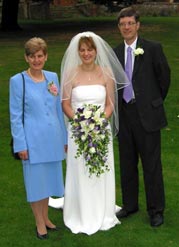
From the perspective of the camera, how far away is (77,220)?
19.3 ft

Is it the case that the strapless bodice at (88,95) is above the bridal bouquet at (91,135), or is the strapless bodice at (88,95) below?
above

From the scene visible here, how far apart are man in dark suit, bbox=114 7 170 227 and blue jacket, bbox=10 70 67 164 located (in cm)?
81

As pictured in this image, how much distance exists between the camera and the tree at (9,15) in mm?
30828

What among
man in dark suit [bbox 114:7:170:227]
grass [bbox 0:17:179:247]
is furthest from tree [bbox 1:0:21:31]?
man in dark suit [bbox 114:7:170:227]

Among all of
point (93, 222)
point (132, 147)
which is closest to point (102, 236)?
point (93, 222)

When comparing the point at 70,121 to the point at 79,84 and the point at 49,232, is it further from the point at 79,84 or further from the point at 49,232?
the point at 49,232

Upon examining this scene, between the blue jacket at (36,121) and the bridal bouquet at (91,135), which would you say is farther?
the bridal bouquet at (91,135)

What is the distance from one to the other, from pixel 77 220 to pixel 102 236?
34 centimetres

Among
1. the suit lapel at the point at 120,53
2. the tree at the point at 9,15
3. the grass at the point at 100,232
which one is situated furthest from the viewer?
the tree at the point at 9,15

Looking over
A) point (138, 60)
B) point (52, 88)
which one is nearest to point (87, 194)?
point (52, 88)

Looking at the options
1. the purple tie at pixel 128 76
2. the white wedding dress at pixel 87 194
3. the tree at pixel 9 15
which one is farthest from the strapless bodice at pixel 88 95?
the tree at pixel 9 15

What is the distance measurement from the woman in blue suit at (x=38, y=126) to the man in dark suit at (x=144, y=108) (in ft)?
2.53

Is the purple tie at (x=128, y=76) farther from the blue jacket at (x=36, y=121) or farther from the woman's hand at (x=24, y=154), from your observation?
the woman's hand at (x=24, y=154)

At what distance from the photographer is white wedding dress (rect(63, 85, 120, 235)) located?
570cm
